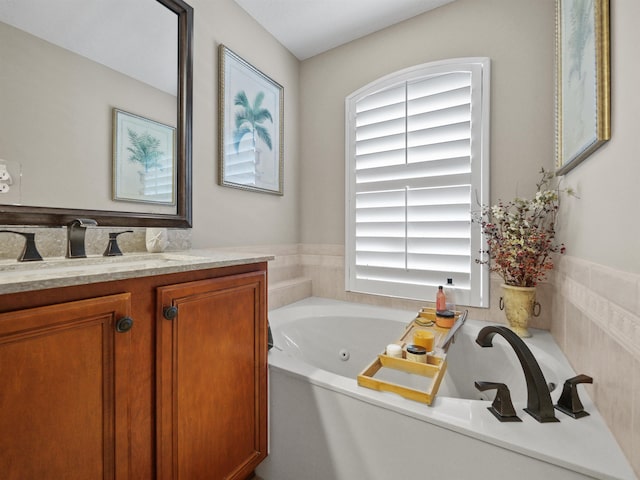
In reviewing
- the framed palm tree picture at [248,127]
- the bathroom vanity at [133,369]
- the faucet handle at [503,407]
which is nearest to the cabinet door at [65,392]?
the bathroom vanity at [133,369]

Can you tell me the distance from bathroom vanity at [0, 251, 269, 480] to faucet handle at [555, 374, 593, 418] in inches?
41.2

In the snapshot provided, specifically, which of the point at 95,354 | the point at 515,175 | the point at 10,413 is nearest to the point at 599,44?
the point at 515,175

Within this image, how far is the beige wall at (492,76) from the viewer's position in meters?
Result: 1.67

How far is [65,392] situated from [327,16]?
236 centimetres

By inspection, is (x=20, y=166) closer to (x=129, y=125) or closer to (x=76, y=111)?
(x=76, y=111)

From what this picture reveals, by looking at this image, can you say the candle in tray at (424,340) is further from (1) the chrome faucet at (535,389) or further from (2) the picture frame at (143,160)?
(2) the picture frame at (143,160)

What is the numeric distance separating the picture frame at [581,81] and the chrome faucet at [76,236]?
173cm

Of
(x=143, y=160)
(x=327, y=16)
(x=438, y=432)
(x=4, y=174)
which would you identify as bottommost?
(x=438, y=432)

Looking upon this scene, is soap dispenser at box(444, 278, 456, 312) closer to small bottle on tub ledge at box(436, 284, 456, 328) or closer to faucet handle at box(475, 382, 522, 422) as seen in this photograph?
small bottle on tub ledge at box(436, 284, 456, 328)

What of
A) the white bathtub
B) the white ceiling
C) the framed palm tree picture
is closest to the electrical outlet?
the framed palm tree picture

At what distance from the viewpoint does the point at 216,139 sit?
1.77 meters

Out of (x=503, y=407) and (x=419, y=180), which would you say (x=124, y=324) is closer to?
(x=503, y=407)

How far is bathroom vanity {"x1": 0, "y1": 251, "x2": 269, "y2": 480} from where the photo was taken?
0.64 meters

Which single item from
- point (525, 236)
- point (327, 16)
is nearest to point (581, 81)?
point (525, 236)
